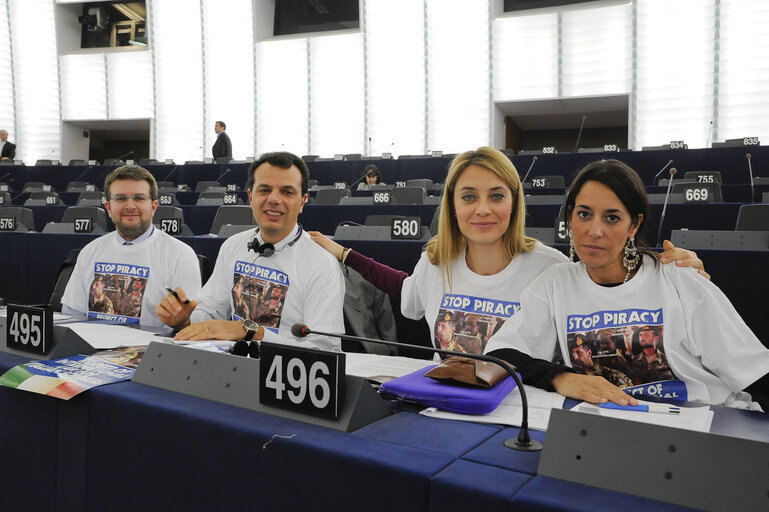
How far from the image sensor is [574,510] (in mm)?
620

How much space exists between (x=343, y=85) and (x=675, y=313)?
12.5 metres

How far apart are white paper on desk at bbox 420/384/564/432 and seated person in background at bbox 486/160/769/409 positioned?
0.38ft

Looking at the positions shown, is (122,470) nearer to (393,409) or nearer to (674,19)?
(393,409)

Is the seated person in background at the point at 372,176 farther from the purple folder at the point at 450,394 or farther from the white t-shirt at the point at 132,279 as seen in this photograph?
Result: the purple folder at the point at 450,394

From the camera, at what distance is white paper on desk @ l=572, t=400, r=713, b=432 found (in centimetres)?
93

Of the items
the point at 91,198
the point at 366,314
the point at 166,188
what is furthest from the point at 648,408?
the point at 166,188

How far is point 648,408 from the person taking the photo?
100cm

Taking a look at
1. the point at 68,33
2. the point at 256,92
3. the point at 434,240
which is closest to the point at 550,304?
the point at 434,240

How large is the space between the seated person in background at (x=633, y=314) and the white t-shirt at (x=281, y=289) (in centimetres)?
68

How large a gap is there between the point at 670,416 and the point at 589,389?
0.46ft

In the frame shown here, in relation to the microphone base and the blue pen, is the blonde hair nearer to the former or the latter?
the blue pen

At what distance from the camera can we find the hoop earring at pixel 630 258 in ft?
4.69

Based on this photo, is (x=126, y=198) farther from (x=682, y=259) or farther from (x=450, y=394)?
(x=682, y=259)

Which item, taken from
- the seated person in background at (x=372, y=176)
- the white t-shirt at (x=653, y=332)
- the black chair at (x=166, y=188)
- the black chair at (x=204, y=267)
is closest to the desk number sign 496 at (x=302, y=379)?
the white t-shirt at (x=653, y=332)
